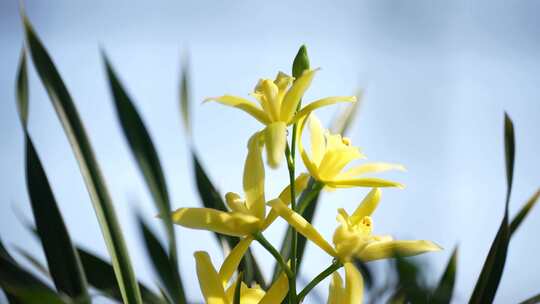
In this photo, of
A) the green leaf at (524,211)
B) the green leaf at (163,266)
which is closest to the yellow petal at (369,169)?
the green leaf at (163,266)

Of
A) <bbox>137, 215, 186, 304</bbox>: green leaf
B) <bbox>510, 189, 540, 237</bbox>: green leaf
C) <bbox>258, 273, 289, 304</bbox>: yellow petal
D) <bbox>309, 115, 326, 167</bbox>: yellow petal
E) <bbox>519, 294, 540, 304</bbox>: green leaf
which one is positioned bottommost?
<bbox>519, 294, 540, 304</bbox>: green leaf

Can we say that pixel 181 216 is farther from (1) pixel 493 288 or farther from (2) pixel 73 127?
(1) pixel 493 288

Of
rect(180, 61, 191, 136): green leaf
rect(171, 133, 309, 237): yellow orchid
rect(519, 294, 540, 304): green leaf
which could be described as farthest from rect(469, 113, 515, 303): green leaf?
rect(180, 61, 191, 136): green leaf

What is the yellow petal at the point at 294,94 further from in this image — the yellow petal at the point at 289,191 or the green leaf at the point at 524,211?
the green leaf at the point at 524,211

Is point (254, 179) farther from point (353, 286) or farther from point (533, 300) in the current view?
point (533, 300)

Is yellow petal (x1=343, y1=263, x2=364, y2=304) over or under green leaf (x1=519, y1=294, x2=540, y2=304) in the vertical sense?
over

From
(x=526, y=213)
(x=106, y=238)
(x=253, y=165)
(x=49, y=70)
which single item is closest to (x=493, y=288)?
(x=526, y=213)

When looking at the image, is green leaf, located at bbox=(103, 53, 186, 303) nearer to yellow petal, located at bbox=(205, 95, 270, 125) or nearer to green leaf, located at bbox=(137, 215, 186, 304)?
green leaf, located at bbox=(137, 215, 186, 304)
